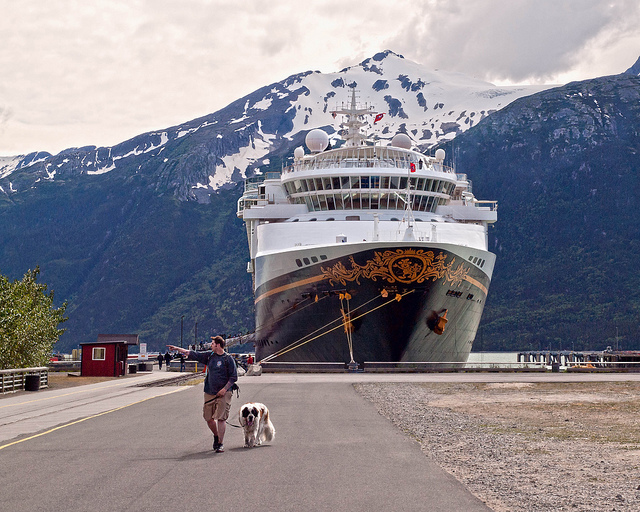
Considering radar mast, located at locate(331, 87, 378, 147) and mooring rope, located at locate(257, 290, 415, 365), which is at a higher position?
radar mast, located at locate(331, 87, 378, 147)

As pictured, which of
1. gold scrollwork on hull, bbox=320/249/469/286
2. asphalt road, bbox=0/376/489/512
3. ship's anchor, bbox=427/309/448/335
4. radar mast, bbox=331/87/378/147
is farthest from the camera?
radar mast, bbox=331/87/378/147

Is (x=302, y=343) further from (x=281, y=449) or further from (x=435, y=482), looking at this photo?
(x=435, y=482)

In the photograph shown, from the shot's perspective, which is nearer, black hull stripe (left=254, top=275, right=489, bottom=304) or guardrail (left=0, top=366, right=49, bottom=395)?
guardrail (left=0, top=366, right=49, bottom=395)

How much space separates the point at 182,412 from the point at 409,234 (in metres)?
21.5

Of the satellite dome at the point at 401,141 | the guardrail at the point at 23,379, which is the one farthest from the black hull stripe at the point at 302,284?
the satellite dome at the point at 401,141

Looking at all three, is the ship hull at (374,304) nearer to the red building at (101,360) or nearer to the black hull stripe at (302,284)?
the black hull stripe at (302,284)

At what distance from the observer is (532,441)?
1537 centimetres

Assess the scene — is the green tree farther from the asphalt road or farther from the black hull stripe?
the asphalt road

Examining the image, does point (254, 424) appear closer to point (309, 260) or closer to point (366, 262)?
point (366, 262)

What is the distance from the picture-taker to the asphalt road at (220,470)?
9.63 metres

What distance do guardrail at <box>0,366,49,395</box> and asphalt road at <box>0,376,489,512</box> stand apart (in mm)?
12822

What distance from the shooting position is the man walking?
46.7 feet

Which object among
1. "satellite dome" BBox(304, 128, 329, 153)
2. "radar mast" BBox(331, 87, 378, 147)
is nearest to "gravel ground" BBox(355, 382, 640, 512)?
"radar mast" BBox(331, 87, 378, 147)

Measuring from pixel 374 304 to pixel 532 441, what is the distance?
25.3 meters
